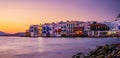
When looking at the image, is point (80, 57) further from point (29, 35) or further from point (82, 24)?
point (29, 35)

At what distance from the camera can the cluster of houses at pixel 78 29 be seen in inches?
3319

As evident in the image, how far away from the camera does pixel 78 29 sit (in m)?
92.3

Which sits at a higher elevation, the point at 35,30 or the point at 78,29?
the point at 78,29

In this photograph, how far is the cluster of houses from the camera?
84.3 meters

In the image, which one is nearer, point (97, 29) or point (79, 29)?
point (97, 29)

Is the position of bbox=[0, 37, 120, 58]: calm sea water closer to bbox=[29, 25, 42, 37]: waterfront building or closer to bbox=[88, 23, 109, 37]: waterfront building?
bbox=[88, 23, 109, 37]: waterfront building

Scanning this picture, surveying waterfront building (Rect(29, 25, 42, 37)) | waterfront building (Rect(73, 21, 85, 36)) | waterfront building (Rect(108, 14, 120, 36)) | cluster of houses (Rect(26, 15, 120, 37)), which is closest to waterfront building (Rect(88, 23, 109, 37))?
cluster of houses (Rect(26, 15, 120, 37))

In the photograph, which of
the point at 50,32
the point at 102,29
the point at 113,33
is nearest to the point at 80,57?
the point at 113,33

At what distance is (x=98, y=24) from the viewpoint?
294ft

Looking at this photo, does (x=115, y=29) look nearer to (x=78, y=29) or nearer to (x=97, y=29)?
(x=97, y=29)

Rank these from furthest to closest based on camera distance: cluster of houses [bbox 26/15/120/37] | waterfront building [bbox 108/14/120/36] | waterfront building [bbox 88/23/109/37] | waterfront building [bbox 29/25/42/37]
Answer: waterfront building [bbox 29/25/42/37], waterfront building [bbox 88/23/109/37], cluster of houses [bbox 26/15/120/37], waterfront building [bbox 108/14/120/36]

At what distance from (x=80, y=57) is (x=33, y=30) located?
9809cm

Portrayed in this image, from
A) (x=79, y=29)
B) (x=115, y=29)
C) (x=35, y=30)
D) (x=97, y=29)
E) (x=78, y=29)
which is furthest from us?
(x=35, y=30)

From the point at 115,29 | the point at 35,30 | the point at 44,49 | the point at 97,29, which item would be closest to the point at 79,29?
the point at 97,29
